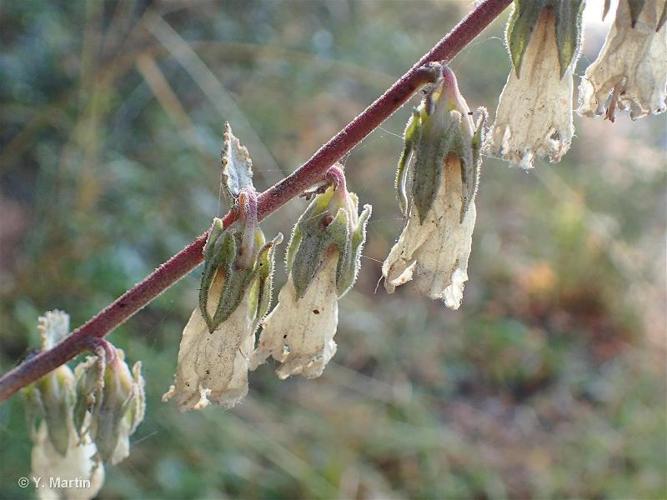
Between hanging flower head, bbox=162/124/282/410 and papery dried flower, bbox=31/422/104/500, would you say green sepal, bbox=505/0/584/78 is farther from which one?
papery dried flower, bbox=31/422/104/500

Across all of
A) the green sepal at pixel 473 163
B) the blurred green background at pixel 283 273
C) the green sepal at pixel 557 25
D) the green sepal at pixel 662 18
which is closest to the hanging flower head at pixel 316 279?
the green sepal at pixel 473 163

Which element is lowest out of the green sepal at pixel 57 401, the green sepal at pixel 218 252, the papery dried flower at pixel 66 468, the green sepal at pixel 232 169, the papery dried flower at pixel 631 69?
the papery dried flower at pixel 66 468

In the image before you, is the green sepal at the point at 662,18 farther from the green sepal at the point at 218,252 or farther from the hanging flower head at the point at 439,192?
the green sepal at the point at 218,252

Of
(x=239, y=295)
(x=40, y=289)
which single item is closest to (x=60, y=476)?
(x=239, y=295)

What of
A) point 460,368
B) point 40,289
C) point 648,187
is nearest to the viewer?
point 40,289

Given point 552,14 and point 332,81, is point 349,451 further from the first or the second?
point 552,14

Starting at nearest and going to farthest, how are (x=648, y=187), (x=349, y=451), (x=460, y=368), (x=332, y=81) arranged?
(x=349, y=451)
(x=332, y=81)
(x=460, y=368)
(x=648, y=187)

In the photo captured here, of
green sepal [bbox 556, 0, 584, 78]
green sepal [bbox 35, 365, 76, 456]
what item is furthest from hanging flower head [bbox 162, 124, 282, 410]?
green sepal [bbox 556, 0, 584, 78]
